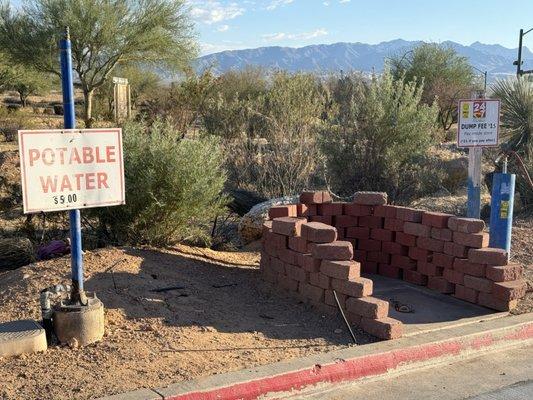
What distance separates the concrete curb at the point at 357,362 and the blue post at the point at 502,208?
5.32 feet

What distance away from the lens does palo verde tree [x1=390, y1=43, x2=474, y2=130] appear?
1288 inches

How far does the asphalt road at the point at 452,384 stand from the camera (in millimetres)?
4875

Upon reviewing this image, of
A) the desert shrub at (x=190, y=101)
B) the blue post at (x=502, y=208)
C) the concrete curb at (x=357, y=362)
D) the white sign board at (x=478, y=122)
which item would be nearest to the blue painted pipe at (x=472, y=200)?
the blue post at (x=502, y=208)

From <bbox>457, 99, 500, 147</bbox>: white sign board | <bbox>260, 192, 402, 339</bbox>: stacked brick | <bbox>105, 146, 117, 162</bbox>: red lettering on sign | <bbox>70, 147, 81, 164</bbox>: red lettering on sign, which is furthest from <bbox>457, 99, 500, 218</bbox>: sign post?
<bbox>70, 147, 81, 164</bbox>: red lettering on sign

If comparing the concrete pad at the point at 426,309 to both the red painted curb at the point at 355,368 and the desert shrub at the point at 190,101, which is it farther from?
the desert shrub at the point at 190,101

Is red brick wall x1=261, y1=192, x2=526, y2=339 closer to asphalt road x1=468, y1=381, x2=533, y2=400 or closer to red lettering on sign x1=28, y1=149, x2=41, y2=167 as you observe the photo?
asphalt road x1=468, y1=381, x2=533, y2=400

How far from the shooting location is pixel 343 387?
502 cm

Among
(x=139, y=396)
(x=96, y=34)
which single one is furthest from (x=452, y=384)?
(x=96, y=34)

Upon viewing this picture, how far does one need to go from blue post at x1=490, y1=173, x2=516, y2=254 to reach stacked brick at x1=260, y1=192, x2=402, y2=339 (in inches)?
94.9

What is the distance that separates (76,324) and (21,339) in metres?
0.41

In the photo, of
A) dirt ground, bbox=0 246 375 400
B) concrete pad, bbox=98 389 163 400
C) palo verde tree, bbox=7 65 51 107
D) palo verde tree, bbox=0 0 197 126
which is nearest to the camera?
concrete pad, bbox=98 389 163 400

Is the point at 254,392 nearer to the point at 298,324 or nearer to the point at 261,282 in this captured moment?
the point at 298,324

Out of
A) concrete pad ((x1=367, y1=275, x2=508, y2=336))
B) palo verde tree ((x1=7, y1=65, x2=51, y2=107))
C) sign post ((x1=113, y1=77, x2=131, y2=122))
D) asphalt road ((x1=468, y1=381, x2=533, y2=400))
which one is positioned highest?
palo verde tree ((x1=7, y1=65, x2=51, y2=107))

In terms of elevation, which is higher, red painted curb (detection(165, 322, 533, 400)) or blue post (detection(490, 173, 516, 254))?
blue post (detection(490, 173, 516, 254))
